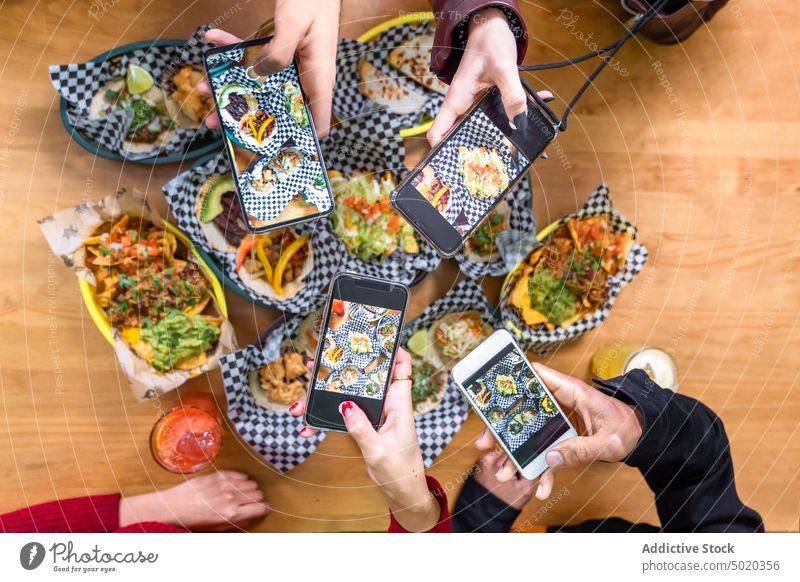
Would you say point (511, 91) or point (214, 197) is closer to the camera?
point (511, 91)

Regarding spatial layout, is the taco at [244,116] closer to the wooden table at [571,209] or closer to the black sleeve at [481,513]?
the wooden table at [571,209]

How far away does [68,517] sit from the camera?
1076 mm

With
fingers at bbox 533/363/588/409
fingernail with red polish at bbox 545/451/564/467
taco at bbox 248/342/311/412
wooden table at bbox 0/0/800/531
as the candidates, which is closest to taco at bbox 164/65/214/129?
wooden table at bbox 0/0/800/531

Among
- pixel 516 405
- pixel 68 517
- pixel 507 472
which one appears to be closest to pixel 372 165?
pixel 516 405

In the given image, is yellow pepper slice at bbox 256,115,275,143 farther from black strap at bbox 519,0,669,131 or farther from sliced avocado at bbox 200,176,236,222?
black strap at bbox 519,0,669,131

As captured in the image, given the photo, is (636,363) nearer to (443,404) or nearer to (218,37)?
(443,404)

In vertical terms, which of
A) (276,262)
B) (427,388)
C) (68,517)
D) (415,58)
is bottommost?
(68,517)

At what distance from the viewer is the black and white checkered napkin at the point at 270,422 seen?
107cm

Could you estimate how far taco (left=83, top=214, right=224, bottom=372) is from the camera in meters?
1.03

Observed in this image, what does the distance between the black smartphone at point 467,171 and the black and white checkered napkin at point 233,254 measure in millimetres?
196

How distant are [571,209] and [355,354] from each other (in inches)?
23.2

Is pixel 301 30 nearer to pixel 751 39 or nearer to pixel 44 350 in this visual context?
pixel 44 350

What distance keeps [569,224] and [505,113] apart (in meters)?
0.28

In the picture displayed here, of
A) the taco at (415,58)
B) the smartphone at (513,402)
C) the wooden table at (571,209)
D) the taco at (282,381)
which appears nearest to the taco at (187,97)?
the wooden table at (571,209)
